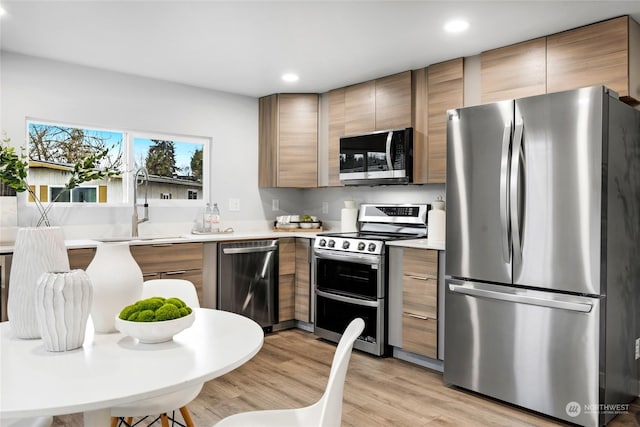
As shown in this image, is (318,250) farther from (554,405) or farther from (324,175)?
(554,405)

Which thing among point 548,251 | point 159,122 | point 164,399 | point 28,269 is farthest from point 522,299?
point 159,122

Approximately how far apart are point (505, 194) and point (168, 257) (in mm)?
2467

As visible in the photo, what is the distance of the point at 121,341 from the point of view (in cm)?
146

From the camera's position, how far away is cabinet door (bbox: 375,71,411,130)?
3889 mm

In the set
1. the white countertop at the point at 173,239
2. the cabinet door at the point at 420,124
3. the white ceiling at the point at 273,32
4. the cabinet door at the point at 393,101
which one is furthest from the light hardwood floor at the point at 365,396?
the white ceiling at the point at 273,32

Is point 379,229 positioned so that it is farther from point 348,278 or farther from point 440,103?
point 440,103

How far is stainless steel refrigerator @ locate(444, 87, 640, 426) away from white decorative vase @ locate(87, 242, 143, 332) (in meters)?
2.05

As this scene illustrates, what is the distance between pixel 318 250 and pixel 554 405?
6.98ft

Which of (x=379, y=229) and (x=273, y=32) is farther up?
(x=273, y=32)

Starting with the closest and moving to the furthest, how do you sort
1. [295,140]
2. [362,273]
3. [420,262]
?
[420,262]
[362,273]
[295,140]

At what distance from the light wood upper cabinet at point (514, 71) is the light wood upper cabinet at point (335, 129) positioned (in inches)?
56.2

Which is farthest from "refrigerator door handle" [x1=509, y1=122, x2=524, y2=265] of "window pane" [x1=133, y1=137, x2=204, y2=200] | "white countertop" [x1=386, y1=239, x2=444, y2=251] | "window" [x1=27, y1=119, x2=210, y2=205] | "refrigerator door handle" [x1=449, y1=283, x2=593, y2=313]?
"window pane" [x1=133, y1=137, x2=204, y2=200]

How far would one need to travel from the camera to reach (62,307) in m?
1.30

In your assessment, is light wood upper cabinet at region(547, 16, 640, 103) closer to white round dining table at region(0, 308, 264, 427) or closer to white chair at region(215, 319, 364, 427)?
white chair at region(215, 319, 364, 427)
